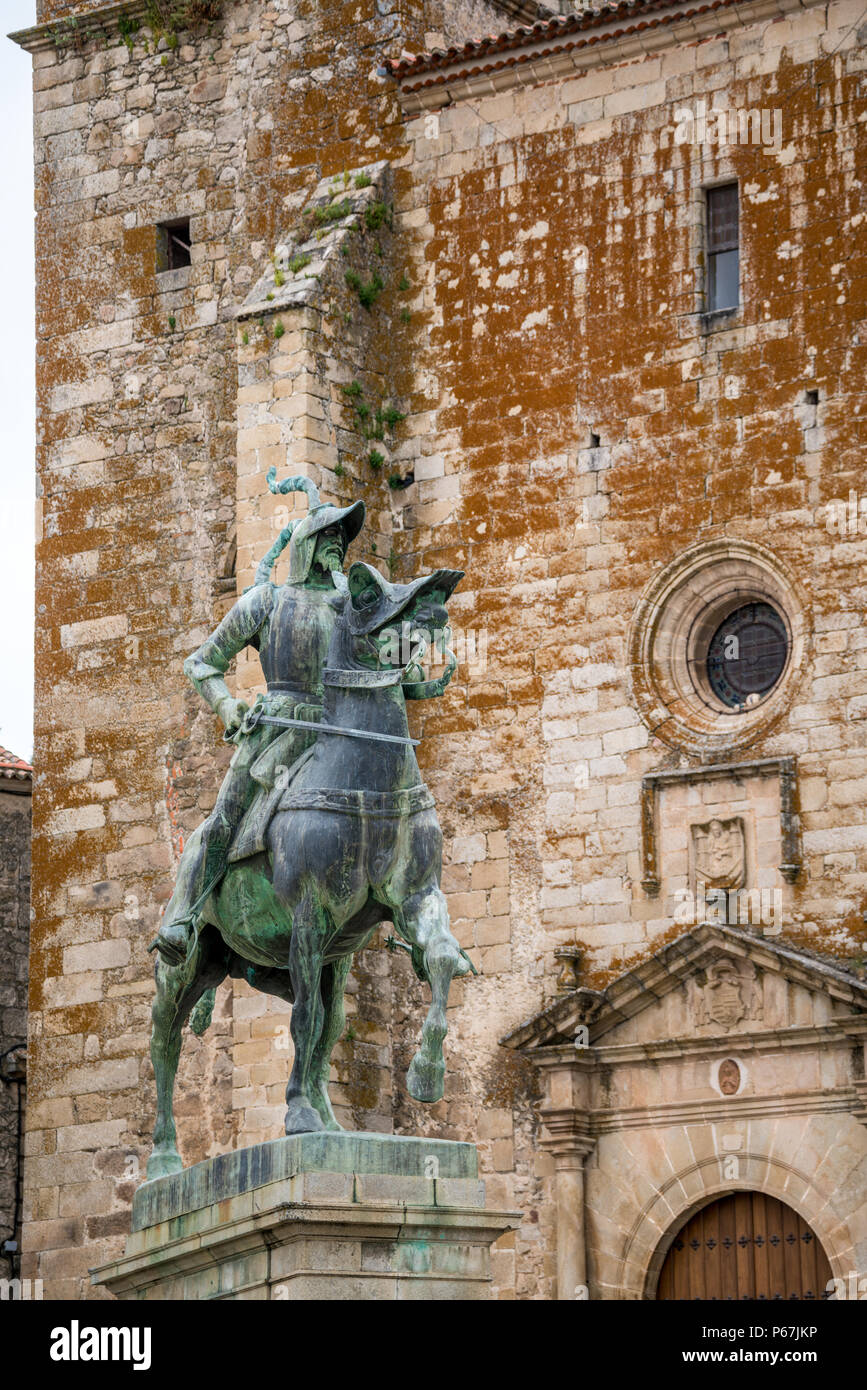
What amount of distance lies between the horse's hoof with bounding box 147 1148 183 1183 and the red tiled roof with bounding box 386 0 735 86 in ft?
31.6

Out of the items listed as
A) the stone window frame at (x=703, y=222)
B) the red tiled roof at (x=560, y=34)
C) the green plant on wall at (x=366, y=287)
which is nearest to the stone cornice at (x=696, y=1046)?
the stone window frame at (x=703, y=222)

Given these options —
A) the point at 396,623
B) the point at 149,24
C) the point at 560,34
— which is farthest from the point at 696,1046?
the point at 149,24

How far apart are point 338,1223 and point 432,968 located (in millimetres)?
1102

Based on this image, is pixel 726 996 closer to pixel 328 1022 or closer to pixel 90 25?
pixel 328 1022

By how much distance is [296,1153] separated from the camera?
11398 millimetres

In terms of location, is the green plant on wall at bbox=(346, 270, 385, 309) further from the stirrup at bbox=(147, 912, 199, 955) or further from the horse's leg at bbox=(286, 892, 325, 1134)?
the horse's leg at bbox=(286, 892, 325, 1134)

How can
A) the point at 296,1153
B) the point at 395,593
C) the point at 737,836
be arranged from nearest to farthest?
the point at 296,1153 → the point at 395,593 → the point at 737,836

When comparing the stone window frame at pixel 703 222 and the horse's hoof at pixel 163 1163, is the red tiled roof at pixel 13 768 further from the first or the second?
the horse's hoof at pixel 163 1163

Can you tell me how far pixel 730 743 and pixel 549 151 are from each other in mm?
4214

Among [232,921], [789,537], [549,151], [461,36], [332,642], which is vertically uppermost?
[461,36]

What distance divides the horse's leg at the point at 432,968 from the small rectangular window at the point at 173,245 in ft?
36.1

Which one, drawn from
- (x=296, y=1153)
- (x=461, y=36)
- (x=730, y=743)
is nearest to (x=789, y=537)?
(x=730, y=743)

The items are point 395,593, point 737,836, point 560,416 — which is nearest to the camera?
point 395,593

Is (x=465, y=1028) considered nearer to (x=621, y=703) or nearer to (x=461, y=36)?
(x=621, y=703)
